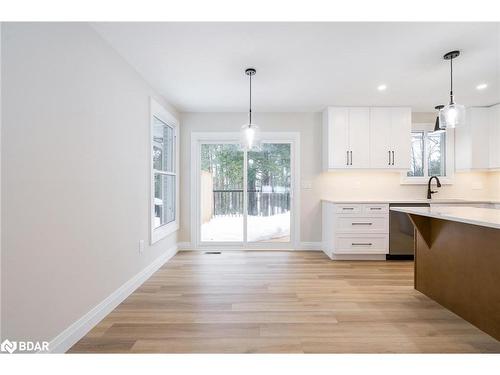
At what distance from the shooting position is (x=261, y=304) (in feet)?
7.76

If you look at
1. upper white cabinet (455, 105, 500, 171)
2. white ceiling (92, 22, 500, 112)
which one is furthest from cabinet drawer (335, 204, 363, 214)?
upper white cabinet (455, 105, 500, 171)

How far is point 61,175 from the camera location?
1650 mm

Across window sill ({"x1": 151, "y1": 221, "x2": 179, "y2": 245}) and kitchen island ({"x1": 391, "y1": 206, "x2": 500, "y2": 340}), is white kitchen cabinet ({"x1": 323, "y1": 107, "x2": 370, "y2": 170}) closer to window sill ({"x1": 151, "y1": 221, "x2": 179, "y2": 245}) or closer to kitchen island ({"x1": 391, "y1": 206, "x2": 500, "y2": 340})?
kitchen island ({"x1": 391, "y1": 206, "x2": 500, "y2": 340})

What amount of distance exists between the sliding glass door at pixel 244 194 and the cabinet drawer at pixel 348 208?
0.89m

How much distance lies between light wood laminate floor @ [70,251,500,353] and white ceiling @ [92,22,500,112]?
92.0 inches

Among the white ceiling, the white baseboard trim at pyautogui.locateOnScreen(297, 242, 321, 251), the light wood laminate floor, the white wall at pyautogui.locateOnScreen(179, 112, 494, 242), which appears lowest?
the light wood laminate floor

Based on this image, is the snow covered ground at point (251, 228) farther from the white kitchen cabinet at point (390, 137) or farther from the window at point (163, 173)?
the white kitchen cabinet at point (390, 137)

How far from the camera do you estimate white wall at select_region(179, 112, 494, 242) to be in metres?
4.32

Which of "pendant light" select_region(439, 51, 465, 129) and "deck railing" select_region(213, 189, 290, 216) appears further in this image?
"deck railing" select_region(213, 189, 290, 216)

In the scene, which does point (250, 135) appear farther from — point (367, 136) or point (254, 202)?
point (367, 136)

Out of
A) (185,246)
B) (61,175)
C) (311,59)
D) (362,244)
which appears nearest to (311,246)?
(362,244)

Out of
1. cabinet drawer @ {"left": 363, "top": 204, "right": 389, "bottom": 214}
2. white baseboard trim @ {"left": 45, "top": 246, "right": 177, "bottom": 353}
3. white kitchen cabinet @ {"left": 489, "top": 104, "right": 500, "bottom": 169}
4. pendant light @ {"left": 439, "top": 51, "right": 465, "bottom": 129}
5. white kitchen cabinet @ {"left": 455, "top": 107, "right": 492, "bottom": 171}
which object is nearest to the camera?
white baseboard trim @ {"left": 45, "top": 246, "right": 177, "bottom": 353}
